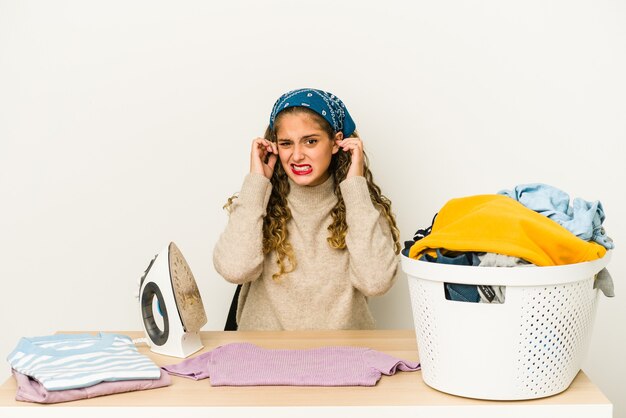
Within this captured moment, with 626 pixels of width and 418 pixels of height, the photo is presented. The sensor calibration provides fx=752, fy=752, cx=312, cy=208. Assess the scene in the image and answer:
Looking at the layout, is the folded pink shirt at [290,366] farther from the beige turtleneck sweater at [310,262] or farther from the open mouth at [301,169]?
the open mouth at [301,169]

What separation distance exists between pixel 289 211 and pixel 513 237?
1002 millimetres

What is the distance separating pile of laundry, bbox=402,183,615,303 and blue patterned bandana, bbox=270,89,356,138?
77 cm

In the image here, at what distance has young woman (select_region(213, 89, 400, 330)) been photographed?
2.00 meters

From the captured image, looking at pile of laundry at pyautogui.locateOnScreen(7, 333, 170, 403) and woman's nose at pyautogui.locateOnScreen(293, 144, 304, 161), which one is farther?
woman's nose at pyautogui.locateOnScreen(293, 144, 304, 161)

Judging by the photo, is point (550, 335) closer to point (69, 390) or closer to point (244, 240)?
point (69, 390)

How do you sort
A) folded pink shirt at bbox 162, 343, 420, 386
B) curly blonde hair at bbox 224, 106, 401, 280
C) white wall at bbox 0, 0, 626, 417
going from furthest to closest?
white wall at bbox 0, 0, 626, 417, curly blonde hair at bbox 224, 106, 401, 280, folded pink shirt at bbox 162, 343, 420, 386

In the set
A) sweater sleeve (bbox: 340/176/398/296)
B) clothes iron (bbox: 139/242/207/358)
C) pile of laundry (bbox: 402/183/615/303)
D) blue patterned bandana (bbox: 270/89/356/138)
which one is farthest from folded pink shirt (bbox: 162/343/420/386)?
blue patterned bandana (bbox: 270/89/356/138)

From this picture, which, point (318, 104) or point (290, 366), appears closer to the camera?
point (290, 366)

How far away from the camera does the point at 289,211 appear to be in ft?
7.01

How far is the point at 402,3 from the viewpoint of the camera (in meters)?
2.34

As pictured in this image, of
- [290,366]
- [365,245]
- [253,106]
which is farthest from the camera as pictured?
[253,106]

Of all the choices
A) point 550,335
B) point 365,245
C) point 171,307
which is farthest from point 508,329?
point 365,245

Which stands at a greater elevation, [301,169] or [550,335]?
[301,169]

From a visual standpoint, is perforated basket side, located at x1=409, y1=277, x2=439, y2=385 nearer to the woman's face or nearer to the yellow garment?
the yellow garment
